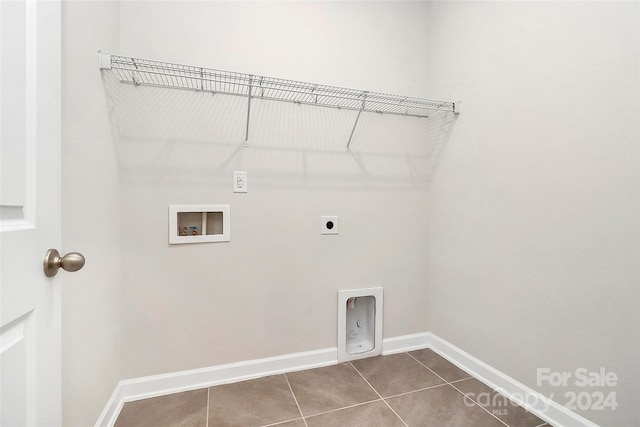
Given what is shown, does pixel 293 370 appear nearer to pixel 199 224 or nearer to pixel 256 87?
pixel 199 224

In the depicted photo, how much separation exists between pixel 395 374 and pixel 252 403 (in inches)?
34.1

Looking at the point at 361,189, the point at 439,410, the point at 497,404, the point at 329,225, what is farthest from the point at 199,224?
the point at 497,404

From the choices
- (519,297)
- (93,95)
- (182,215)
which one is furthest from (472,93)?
(93,95)

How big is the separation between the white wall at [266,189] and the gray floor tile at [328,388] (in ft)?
0.55

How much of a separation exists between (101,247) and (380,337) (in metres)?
1.72

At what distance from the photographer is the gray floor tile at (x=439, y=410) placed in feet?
4.46

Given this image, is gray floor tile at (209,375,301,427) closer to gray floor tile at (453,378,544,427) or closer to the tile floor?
the tile floor

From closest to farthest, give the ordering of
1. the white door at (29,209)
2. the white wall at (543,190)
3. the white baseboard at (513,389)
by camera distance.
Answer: the white door at (29,209)
the white wall at (543,190)
the white baseboard at (513,389)

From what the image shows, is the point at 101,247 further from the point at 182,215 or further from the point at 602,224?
the point at 602,224

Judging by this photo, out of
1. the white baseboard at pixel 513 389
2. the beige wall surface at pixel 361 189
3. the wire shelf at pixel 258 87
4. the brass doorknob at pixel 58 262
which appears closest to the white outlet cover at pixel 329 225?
the beige wall surface at pixel 361 189

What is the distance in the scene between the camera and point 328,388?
162 centimetres

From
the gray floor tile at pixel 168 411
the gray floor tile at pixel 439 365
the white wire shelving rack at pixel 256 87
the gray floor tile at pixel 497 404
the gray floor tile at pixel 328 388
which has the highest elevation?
the white wire shelving rack at pixel 256 87

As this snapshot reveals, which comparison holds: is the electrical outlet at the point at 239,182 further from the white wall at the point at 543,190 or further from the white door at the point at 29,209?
the white wall at the point at 543,190

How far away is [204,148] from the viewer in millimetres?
1585
